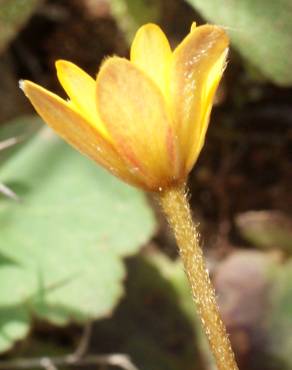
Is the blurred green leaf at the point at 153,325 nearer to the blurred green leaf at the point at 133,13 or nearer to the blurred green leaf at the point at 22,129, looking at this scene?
the blurred green leaf at the point at 22,129

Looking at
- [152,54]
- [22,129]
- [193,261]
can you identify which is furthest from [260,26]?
[22,129]

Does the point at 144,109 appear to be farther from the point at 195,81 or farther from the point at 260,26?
the point at 260,26

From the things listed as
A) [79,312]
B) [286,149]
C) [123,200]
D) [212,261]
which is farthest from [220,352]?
[286,149]

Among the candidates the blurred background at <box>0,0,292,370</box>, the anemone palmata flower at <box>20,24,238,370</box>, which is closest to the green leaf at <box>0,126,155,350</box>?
the blurred background at <box>0,0,292,370</box>

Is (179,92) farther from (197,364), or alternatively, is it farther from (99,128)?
(197,364)

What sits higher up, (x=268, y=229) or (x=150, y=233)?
(x=150, y=233)

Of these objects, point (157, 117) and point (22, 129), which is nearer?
point (157, 117)
